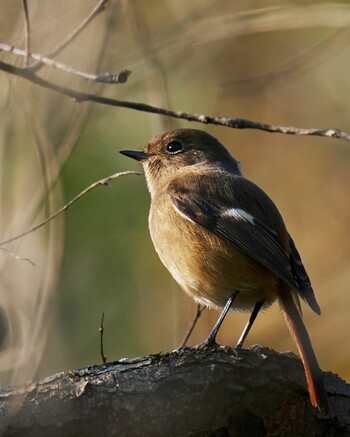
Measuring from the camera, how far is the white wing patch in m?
4.75

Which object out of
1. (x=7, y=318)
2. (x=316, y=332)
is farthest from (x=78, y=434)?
(x=316, y=332)

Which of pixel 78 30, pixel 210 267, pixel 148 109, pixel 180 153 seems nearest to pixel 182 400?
pixel 210 267

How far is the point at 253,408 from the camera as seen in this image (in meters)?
3.83

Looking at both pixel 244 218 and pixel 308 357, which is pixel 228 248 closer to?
pixel 244 218

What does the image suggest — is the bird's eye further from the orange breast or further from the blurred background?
the orange breast

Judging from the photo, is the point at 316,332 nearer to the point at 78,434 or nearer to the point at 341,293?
the point at 341,293

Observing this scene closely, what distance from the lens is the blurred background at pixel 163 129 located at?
496 centimetres

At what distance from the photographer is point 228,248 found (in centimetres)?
459

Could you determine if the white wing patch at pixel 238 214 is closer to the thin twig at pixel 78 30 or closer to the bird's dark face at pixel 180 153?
the bird's dark face at pixel 180 153

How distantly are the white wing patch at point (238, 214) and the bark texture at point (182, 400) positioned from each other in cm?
92

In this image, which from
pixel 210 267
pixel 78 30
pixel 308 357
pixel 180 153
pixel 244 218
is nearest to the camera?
pixel 78 30

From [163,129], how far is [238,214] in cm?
84

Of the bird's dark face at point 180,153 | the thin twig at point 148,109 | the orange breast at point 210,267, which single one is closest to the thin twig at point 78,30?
the thin twig at point 148,109

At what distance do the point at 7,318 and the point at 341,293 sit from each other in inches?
125
